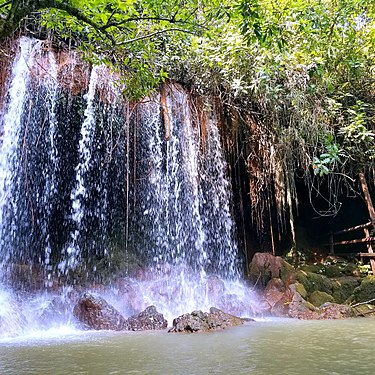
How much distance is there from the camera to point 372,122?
7.67 m

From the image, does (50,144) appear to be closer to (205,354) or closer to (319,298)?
(319,298)

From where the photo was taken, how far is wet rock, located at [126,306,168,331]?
4.55 metres

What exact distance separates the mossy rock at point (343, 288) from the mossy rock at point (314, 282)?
0.30 feet

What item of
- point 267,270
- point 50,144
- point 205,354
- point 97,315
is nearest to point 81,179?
point 50,144

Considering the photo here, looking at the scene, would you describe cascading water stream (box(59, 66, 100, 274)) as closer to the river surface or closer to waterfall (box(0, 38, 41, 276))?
waterfall (box(0, 38, 41, 276))

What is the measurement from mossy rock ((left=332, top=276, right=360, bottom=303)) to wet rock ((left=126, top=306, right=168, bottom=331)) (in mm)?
3766

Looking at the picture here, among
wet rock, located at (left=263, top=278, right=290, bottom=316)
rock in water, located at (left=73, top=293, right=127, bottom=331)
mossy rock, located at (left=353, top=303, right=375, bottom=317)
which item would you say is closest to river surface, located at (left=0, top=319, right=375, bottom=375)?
Answer: rock in water, located at (left=73, top=293, right=127, bottom=331)

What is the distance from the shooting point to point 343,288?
715 centimetres

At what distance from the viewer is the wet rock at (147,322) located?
4547 millimetres

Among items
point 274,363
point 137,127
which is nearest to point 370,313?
point 274,363

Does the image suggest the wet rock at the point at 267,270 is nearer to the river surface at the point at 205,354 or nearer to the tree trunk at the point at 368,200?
the tree trunk at the point at 368,200

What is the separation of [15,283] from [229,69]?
17.5ft

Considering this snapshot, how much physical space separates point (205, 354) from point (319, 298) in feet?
15.0

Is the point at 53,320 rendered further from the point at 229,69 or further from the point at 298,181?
the point at 298,181
